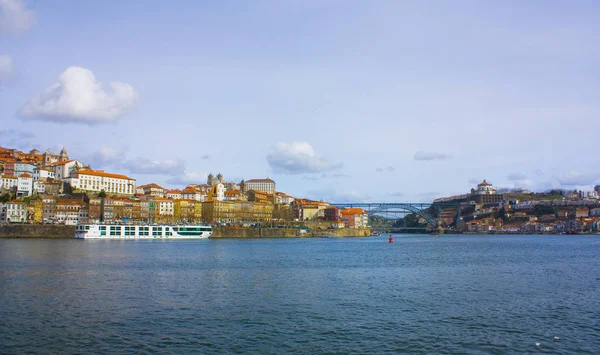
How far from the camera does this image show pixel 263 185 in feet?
547

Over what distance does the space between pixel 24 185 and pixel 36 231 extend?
75.7ft

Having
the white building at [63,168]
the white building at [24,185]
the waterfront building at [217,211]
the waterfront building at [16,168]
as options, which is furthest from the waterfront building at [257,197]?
the white building at [24,185]

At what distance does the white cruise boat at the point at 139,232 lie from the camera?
7931cm

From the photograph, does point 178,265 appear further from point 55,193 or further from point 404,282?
point 55,193

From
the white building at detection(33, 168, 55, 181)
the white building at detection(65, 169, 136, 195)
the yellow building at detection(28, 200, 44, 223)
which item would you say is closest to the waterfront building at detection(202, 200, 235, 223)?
the white building at detection(65, 169, 136, 195)

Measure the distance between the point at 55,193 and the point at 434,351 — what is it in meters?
98.8

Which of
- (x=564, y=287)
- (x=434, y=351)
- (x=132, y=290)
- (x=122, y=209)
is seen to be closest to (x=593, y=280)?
(x=564, y=287)

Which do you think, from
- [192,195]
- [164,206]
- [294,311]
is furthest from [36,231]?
[294,311]

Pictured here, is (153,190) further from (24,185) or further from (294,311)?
(294,311)

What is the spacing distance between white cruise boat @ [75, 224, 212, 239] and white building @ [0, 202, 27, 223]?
54.0ft

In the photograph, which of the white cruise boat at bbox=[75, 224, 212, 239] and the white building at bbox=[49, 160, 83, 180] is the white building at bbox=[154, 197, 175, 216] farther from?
the white cruise boat at bbox=[75, 224, 212, 239]

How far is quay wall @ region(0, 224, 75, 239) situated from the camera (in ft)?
262

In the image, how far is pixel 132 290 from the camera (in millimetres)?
23453

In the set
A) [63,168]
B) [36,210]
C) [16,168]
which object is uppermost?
[63,168]
